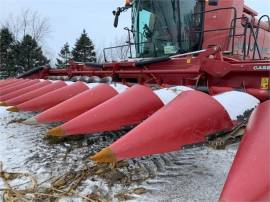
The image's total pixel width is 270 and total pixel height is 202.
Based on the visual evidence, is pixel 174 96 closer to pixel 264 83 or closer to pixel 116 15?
pixel 264 83

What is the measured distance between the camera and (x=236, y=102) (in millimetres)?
2730

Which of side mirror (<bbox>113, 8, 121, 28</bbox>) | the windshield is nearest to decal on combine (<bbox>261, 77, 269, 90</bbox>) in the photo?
→ the windshield

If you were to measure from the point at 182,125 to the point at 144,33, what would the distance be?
4.20m

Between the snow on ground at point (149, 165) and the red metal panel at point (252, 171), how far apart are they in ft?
1.90

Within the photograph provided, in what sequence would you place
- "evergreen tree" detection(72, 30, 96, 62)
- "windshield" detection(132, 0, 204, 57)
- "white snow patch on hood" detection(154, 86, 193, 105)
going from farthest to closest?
1. "evergreen tree" detection(72, 30, 96, 62)
2. "windshield" detection(132, 0, 204, 57)
3. "white snow patch on hood" detection(154, 86, 193, 105)

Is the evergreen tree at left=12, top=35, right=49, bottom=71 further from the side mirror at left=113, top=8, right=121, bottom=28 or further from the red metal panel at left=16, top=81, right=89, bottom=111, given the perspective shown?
the red metal panel at left=16, top=81, right=89, bottom=111

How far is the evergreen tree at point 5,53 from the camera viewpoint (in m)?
23.6

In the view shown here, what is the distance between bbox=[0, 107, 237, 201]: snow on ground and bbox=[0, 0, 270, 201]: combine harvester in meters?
0.33

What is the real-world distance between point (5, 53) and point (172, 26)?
21142 millimetres

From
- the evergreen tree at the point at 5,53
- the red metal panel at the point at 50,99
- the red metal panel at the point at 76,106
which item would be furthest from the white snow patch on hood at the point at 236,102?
the evergreen tree at the point at 5,53

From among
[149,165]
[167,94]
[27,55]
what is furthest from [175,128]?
[27,55]

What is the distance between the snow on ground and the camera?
2430 millimetres

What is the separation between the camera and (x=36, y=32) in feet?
130

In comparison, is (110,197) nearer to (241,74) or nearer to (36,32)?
(241,74)
